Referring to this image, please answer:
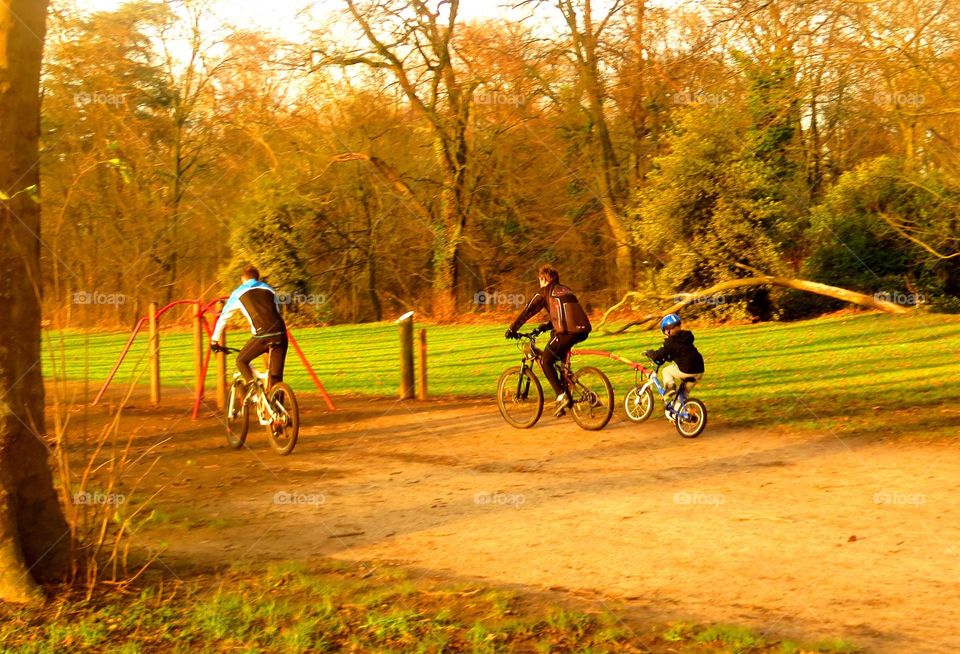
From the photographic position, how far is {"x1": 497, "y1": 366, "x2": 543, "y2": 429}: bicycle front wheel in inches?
478

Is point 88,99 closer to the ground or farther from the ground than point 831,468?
farther from the ground

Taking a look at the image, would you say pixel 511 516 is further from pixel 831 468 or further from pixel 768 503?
pixel 831 468

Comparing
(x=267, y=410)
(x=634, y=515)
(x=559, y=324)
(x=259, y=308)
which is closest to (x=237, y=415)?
(x=267, y=410)

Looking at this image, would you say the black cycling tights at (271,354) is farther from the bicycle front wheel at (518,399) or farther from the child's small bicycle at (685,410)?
the child's small bicycle at (685,410)

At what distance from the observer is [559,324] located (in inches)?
→ 460

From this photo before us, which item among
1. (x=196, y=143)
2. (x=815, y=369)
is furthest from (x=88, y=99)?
(x=815, y=369)

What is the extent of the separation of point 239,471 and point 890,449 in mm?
6407

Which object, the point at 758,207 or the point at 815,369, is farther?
Result: the point at 758,207

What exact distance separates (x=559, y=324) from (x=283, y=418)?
3.27 meters

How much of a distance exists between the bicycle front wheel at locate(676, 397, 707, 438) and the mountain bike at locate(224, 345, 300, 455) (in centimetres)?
408

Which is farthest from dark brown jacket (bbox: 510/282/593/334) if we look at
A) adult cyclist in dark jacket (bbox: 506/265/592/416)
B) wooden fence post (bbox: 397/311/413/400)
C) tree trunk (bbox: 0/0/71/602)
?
tree trunk (bbox: 0/0/71/602)

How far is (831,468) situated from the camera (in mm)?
9352

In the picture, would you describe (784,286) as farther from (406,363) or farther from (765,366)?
(406,363)

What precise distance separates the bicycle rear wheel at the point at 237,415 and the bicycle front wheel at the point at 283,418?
0.54m
